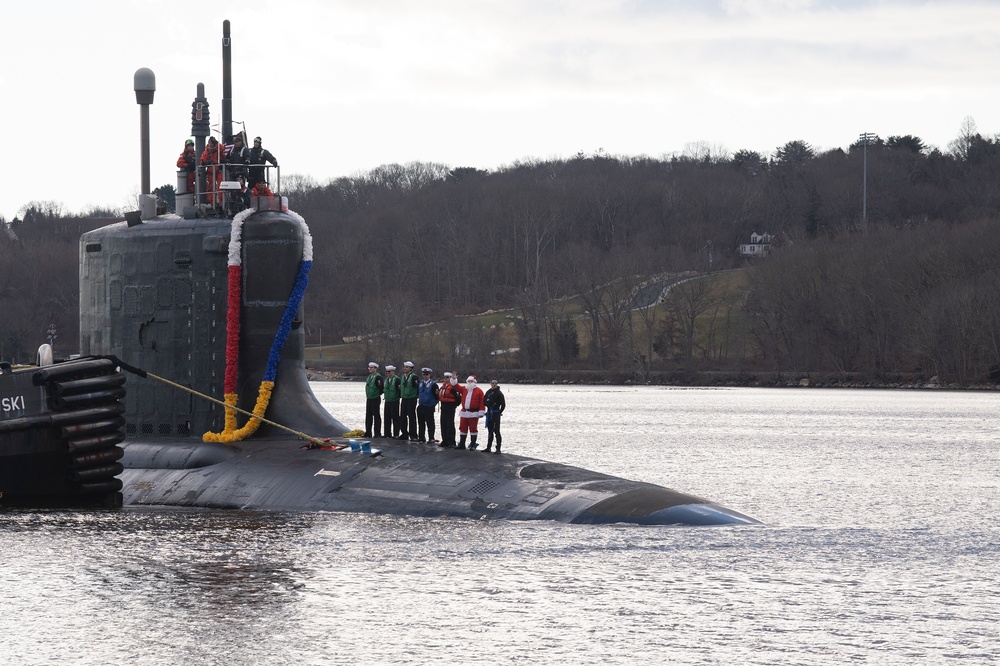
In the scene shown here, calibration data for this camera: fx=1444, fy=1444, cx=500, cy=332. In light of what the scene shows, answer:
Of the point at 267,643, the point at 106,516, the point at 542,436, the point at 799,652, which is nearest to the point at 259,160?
the point at 106,516

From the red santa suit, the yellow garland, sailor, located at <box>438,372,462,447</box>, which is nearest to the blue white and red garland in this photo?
the yellow garland

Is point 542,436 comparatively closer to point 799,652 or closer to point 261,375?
point 261,375

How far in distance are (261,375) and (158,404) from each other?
6.26 feet

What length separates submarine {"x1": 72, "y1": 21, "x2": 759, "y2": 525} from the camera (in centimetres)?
2183

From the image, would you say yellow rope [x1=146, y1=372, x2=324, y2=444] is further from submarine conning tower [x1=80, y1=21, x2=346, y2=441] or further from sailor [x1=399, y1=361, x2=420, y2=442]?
sailor [x1=399, y1=361, x2=420, y2=442]

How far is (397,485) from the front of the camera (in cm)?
2069

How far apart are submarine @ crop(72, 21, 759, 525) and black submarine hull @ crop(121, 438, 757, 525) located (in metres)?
0.04

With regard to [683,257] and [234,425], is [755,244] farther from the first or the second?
[234,425]

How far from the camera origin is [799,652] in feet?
47.5

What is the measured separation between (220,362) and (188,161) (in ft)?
13.2

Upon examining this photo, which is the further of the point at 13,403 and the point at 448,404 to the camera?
the point at 448,404

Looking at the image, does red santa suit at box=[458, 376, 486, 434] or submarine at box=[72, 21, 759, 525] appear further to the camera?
red santa suit at box=[458, 376, 486, 434]

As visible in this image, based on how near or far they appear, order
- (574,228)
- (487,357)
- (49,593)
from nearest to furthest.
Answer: (49,593) → (487,357) → (574,228)

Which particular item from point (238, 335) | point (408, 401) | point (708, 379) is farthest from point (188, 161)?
point (708, 379)
